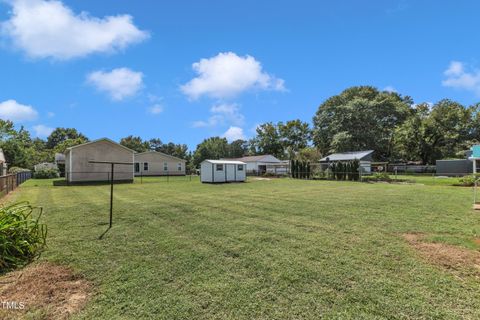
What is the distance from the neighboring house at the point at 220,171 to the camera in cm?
2131

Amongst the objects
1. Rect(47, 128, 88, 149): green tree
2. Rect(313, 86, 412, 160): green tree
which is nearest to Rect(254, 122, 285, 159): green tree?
Rect(313, 86, 412, 160): green tree

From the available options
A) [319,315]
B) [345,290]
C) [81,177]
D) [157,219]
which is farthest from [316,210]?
[81,177]

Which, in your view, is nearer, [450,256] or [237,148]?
[450,256]

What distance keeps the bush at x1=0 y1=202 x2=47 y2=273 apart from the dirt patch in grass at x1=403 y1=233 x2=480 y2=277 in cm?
582

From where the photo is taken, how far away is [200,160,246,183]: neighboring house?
69.9ft

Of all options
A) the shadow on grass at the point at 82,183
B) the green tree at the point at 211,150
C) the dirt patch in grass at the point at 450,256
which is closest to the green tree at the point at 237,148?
the green tree at the point at 211,150

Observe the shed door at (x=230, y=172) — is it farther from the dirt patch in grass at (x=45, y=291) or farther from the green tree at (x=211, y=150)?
the green tree at (x=211, y=150)

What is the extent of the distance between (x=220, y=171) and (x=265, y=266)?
18081mm

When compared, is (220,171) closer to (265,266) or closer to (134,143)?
(265,266)

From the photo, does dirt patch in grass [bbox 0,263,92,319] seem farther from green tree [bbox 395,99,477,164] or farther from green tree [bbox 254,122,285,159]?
green tree [bbox 254,122,285,159]

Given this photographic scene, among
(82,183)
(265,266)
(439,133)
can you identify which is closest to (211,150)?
(82,183)

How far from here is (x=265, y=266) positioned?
3.74 metres

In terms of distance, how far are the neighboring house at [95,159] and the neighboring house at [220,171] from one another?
20.8ft

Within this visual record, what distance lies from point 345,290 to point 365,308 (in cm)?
36
